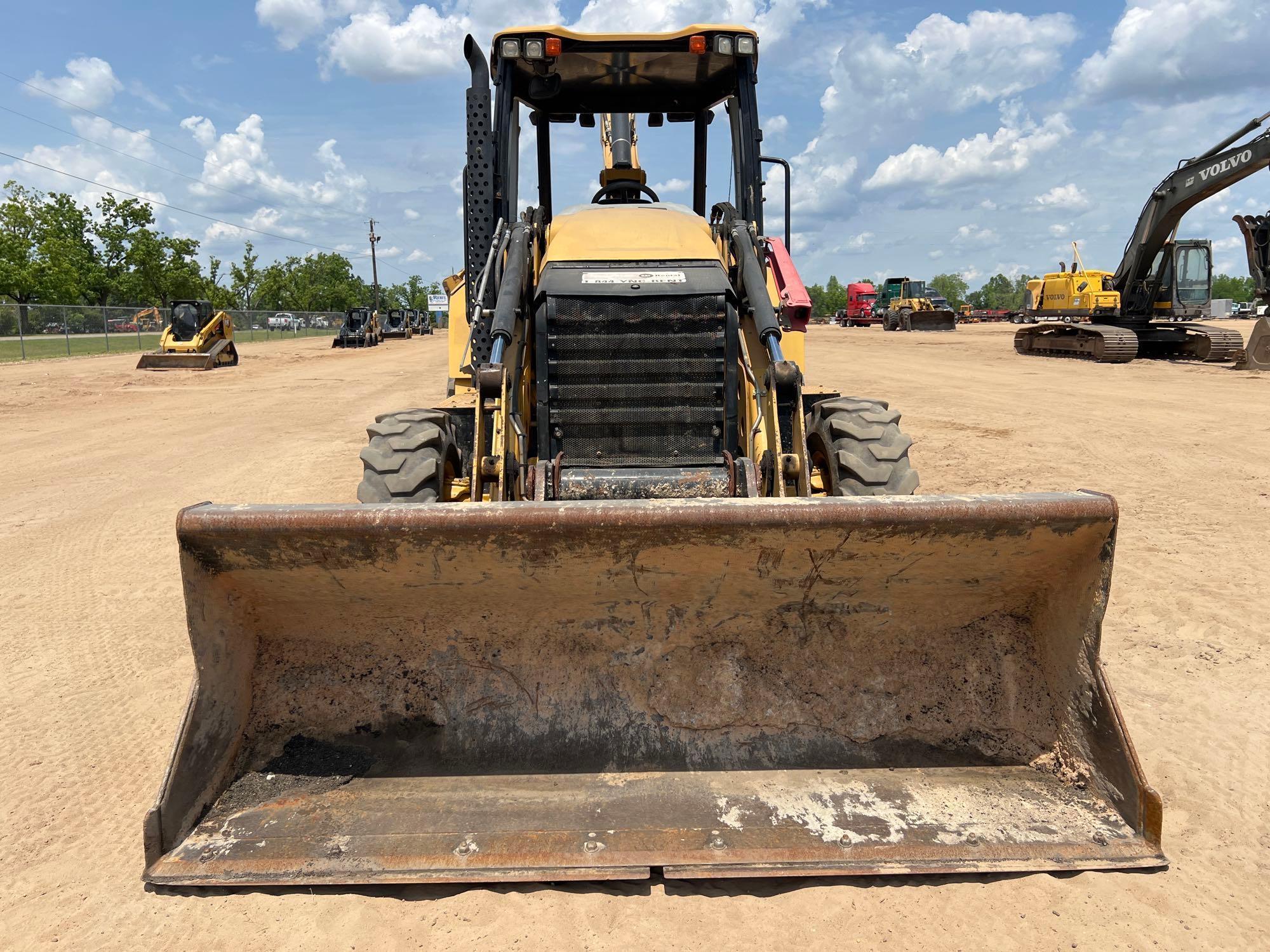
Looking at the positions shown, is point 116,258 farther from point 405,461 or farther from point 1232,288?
point 1232,288

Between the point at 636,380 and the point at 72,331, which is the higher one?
the point at 72,331

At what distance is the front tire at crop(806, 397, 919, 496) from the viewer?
4059mm

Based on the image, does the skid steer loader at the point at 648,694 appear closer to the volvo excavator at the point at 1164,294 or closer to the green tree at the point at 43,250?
the volvo excavator at the point at 1164,294

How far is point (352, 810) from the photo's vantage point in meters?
2.57

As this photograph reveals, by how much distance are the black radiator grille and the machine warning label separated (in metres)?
0.08

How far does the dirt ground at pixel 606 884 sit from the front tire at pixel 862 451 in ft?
4.37

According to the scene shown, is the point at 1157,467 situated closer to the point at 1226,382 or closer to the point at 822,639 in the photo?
the point at 822,639

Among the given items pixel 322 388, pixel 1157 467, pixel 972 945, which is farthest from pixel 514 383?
pixel 322 388

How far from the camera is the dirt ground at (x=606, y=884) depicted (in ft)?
7.51

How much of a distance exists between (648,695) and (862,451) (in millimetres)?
1863

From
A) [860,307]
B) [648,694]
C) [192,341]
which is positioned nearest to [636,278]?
[648,694]

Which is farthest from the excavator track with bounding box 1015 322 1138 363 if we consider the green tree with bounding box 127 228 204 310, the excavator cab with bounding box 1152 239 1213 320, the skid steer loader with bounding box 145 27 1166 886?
the green tree with bounding box 127 228 204 310

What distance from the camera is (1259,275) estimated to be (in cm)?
1717

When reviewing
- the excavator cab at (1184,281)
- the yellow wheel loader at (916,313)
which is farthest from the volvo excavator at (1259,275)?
the yellow wheel loader at (916,313)
